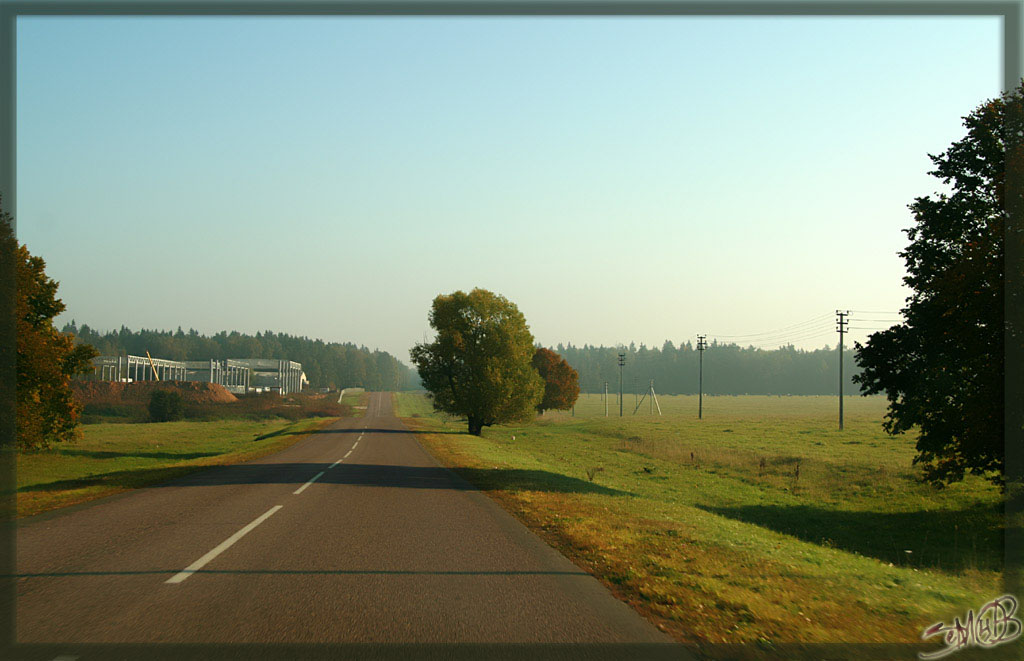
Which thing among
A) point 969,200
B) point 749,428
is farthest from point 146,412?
point 969,200

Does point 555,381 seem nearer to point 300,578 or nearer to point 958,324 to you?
point 958,324

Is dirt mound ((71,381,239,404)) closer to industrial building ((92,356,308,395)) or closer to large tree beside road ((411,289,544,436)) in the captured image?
industrial building ((92,356,308,395))

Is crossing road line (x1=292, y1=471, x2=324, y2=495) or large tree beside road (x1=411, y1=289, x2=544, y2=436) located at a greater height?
large tree beside road (x1=411, y1=289, x2=544, y2=436)

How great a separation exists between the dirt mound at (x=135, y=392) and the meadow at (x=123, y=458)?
8162 mm

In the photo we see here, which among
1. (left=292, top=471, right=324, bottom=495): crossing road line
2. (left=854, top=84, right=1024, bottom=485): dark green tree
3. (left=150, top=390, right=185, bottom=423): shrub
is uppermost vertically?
(left=854, top=84, right=1024, bottom=485): dark green tree

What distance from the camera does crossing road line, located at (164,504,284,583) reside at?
706 cm

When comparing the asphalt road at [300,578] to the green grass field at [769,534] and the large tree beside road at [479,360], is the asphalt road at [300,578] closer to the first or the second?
the green grass field at [769,534]

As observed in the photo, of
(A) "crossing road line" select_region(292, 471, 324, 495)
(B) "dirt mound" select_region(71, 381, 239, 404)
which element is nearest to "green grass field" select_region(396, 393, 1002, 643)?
(A) "crossing road line" select_region(292, 471, 324, 495)

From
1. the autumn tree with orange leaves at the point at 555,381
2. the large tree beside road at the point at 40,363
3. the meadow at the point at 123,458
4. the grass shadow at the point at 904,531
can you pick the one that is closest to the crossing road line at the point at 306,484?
the meadow at the point at 123,458

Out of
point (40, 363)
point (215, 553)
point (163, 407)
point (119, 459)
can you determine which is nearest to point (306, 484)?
point (215, 553)

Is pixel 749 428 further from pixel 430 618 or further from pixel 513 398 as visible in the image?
pixel 430 618

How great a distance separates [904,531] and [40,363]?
36879mm

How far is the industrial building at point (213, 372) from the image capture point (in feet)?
354

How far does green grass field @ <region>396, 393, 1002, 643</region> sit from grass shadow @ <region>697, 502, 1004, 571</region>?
61 mm
